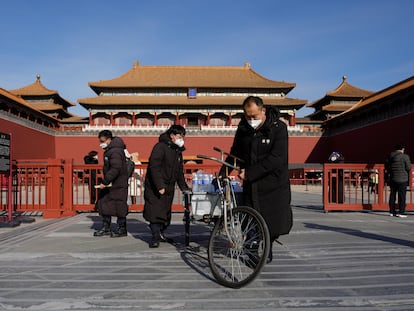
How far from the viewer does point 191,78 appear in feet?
110

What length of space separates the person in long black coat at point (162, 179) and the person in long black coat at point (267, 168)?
1243 millimetres

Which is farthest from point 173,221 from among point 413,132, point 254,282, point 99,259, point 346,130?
point 346,130

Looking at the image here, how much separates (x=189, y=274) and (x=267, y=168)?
3.44 feet

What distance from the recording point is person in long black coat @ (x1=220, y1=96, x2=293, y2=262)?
115 inches

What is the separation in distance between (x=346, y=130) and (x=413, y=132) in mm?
8801

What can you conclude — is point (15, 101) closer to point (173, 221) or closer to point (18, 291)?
point (173, 221)

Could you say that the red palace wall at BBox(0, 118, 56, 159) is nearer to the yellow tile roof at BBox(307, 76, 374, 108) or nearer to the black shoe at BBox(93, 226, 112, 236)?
the black shoe at BBox(93, 226, 112, 236)

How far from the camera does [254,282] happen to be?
2791mm

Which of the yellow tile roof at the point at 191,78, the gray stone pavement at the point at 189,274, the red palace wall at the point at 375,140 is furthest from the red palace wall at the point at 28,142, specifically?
the red palace wall at the point at 375,140

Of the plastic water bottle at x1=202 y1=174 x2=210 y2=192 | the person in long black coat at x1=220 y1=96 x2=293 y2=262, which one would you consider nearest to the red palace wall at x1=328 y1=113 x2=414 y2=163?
the plastic water bottle at x1=202 y1=174 x2=210 y2=192

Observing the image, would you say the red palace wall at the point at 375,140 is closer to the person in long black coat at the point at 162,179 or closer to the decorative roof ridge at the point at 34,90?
the person in long black coat at the point at 162,179

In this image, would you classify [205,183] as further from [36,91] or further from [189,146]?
[36,91]

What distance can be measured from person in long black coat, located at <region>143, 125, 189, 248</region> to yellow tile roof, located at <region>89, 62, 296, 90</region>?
2800 cm

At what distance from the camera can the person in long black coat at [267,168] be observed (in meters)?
2.92
